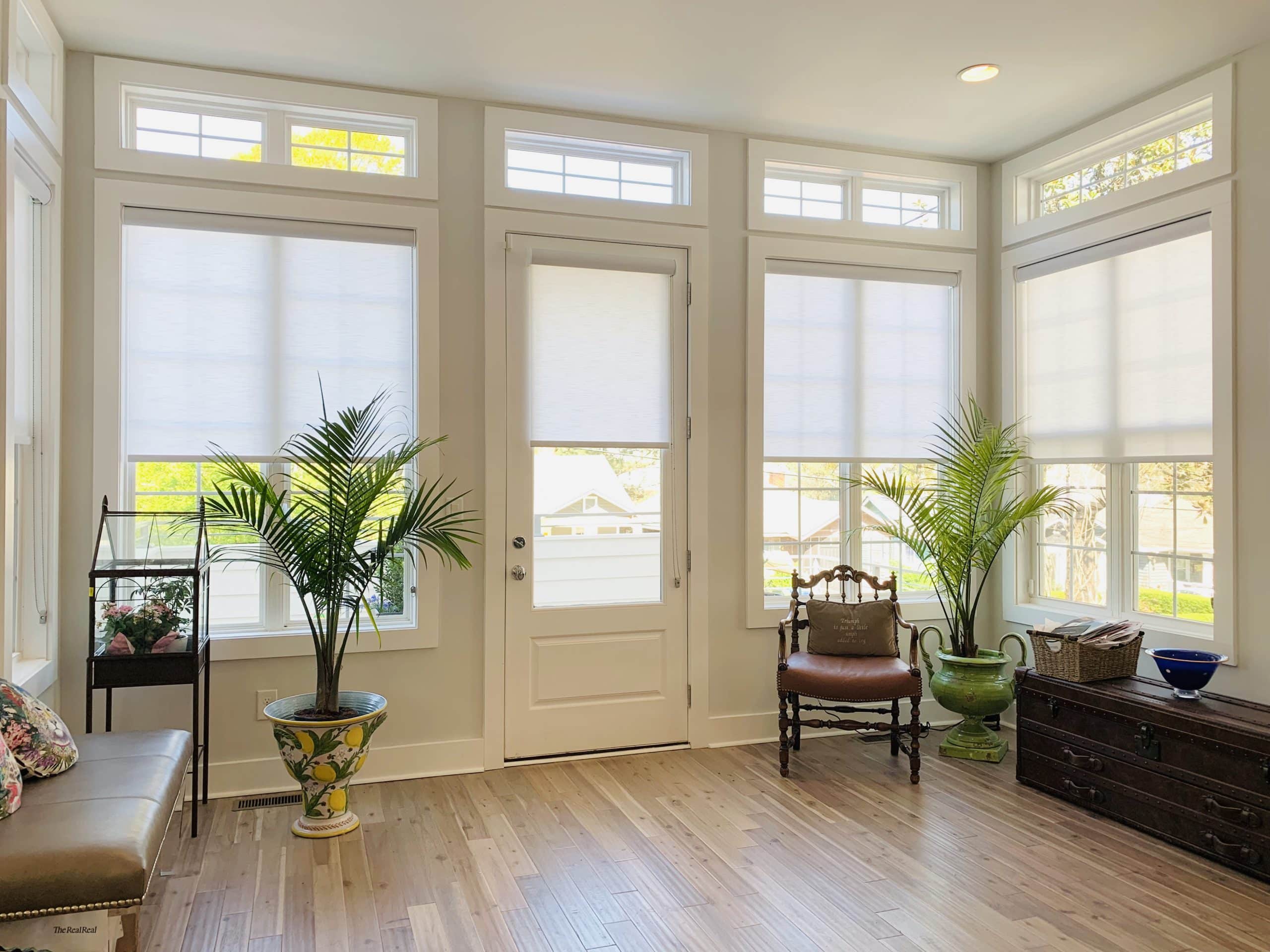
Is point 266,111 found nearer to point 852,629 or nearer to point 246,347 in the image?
point 246,347

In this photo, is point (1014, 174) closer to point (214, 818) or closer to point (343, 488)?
point (343, 488)

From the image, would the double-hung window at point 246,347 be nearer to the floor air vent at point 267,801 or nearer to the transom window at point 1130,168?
the floor air vent at point 267,801

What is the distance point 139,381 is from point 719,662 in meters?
2.86

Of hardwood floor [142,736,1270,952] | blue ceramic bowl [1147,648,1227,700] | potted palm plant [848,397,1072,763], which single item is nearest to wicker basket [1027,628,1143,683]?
blue ceramic bowl [1147,648,1227,700]

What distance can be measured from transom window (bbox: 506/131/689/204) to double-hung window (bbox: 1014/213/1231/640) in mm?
1892

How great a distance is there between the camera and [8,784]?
223 centimetres

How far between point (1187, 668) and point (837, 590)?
1.68m

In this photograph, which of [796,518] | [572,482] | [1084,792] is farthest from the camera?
[796,518]

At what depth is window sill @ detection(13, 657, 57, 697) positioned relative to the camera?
125 inches

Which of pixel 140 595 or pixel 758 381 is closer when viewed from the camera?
pixel 140 595

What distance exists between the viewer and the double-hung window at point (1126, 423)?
3908mm

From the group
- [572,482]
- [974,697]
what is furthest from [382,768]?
[974,697]

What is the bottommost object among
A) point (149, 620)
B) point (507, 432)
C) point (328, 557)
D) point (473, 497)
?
point (149, 620)

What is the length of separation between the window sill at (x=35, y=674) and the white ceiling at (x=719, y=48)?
235cm
